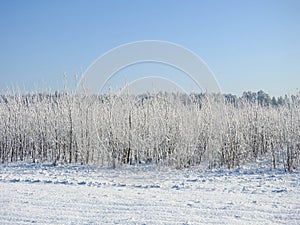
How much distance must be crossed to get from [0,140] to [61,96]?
123 inches

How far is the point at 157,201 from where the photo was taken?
5078 mm

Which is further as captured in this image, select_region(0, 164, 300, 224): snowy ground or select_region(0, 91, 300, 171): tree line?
select_region(0, 91, 300, 171): tree line

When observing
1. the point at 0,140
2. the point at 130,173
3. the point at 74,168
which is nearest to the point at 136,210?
the point at 130,173

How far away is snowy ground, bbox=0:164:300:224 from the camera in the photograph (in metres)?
4.12

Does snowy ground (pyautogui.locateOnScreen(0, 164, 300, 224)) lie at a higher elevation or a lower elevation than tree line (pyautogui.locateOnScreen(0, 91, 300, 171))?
lower

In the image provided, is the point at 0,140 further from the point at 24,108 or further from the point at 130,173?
the point at 130,173

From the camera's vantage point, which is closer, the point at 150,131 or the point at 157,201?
the point at 157,201

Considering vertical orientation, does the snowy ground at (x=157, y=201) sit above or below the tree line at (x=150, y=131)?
below

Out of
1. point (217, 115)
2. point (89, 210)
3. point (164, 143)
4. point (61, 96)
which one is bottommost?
point (89, 210)

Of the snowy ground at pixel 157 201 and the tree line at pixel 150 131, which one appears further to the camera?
the tree line at pixel 150 131

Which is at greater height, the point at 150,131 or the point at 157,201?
the point at 150,131

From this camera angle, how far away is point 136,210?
450cm

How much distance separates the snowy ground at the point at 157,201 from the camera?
4121 millimetres

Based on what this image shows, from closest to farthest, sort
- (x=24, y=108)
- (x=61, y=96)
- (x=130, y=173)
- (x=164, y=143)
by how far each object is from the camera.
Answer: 1. (x=130, y=173)
2. (x=164, y=143)
3. (x=61, y=96)
4. (x=24, y=108)
